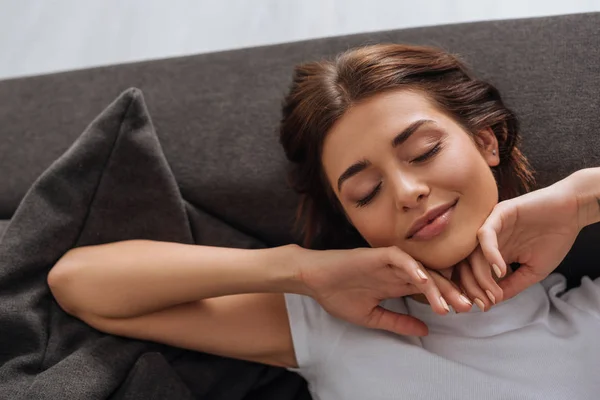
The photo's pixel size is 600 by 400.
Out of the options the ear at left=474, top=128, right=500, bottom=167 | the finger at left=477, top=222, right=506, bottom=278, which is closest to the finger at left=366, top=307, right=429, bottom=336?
the finger at left=477, top=222, right=506, bottom=278

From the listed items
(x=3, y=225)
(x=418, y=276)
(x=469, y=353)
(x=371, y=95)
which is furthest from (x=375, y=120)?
(x=3, y=225)

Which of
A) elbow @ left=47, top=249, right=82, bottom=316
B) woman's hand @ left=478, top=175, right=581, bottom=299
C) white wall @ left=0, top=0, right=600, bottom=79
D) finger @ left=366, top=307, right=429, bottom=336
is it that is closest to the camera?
woman's hand @ left=478, top=175, right=581, bottom=299

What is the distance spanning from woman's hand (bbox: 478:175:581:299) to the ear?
4.2 inches

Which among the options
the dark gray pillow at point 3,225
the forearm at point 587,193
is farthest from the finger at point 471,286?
the dark gray pillow at point 3,225

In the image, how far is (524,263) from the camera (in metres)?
1.06

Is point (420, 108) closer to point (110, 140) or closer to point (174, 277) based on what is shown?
point (174, 277)

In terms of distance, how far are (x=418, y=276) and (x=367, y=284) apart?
5.7 inches

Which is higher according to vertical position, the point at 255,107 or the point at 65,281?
the point at 255,107

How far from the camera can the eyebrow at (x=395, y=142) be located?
992 mm

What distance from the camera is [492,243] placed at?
2.98 ft

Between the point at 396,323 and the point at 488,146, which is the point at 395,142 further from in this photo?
the point at 396,323

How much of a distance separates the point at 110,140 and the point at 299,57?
1.67 ft

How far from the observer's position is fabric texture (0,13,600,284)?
47.8 inches

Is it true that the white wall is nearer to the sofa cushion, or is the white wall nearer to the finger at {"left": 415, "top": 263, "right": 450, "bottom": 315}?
the sofa cushion
